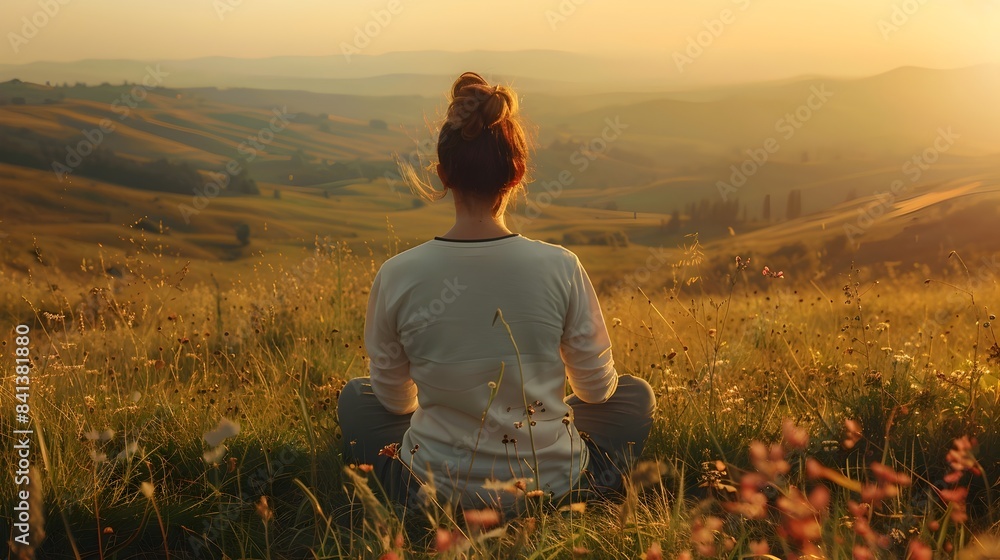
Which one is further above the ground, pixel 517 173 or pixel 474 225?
pixel 517 173

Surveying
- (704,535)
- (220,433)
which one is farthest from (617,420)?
(704,535)

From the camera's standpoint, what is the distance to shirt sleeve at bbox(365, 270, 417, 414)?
3.01 metres

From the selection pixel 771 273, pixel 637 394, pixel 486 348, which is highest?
pixel 771 273

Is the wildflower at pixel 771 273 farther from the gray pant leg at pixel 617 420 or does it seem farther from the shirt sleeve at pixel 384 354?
the shirt sleeve at pixel 384 354

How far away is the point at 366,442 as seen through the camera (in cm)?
344

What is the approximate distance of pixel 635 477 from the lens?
310cm

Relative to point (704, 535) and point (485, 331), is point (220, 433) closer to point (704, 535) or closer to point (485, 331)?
point (485, 331)

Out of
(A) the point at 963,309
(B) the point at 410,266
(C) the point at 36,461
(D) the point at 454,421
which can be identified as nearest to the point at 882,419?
(D) the point at 454,421

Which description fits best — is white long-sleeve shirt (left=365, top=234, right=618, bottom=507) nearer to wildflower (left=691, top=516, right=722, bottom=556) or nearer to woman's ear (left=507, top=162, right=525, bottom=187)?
woman's ear (left=507, top=162, right=525, bottom=187)

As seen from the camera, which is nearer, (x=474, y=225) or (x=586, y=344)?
(x=474, y=225)

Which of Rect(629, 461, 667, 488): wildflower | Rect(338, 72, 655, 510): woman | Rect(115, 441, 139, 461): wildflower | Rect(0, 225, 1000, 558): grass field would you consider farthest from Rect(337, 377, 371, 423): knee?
Rect(629, 461, 667, 488): wildflower

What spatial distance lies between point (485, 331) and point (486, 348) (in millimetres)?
59

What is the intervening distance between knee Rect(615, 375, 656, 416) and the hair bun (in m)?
1.28

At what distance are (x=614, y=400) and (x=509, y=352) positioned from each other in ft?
2.57
